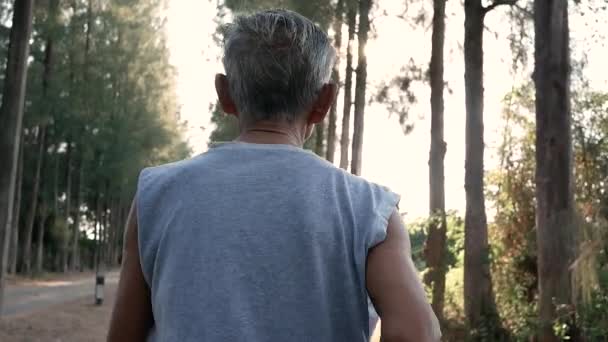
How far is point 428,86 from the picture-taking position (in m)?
18.3

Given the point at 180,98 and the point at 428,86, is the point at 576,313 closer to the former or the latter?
the point at 428,86

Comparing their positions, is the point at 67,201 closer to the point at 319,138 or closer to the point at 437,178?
the point at 319,138

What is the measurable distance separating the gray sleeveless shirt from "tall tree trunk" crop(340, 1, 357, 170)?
18331 millimetres

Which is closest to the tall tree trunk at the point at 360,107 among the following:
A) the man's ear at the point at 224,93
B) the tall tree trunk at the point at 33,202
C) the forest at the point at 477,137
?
the forest at the point at 477,137

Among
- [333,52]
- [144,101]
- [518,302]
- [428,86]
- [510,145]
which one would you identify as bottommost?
[518,302]

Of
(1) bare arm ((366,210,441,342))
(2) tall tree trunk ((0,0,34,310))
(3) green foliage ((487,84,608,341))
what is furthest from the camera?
(2) tall tree trunk ((0,0,34,310))

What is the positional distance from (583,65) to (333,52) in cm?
985

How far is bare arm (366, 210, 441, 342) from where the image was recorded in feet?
4.20

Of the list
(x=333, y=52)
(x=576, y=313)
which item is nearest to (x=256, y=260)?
(x=333, y=52)

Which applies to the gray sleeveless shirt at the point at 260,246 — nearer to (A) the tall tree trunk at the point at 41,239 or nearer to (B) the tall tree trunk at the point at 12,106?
(B) the tall tree trunk at the point at 12,106

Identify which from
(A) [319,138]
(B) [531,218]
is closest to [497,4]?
(B) [531,218]

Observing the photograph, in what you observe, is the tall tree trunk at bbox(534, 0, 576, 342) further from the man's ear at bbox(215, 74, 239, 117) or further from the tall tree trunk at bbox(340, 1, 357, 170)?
the tall tree trunk at bbox(340, 1, 357, 170)

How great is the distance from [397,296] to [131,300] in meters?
0.50

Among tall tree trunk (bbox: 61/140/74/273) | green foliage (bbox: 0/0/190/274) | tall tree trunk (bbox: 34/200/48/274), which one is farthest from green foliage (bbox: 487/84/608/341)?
tall tree trunk (bbox: 34/200/48/274)
